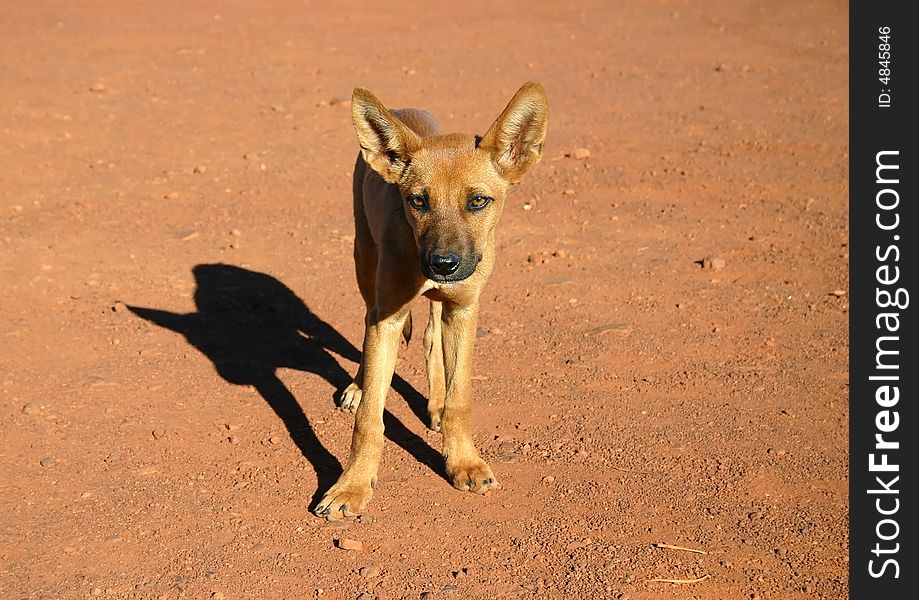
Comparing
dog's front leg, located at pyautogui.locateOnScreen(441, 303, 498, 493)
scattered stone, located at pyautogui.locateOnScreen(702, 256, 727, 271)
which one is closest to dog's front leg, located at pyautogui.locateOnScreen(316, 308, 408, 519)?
dog's front leg, located at pyautogui.locateOnScreen(441, 303, 498, 493)

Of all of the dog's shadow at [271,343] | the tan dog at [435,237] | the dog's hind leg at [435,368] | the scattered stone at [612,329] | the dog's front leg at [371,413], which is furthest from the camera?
the scattered stone at [612,329]

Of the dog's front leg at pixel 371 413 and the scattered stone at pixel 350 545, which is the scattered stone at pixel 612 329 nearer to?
the dog's front leg at pixel 371 413

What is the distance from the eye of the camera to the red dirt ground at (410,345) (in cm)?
483

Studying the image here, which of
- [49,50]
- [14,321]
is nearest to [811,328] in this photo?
[14,321]

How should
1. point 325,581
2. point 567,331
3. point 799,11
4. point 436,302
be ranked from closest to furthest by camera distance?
point 325,581, point 436,302, point 567,331, point 799,11

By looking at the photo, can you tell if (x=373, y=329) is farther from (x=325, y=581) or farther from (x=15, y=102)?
(x=15, y=102)

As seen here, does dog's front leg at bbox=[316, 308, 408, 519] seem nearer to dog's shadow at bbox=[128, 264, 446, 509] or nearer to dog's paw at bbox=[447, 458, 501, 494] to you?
dog's shadow at bbox=[128, 264, 446, 509]

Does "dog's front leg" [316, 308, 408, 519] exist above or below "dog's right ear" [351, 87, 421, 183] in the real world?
below

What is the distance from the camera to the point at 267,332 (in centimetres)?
727

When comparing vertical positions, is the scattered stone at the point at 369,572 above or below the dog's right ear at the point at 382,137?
below

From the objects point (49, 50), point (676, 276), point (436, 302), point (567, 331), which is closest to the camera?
point (436, 302)

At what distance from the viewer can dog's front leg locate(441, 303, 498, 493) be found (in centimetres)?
540

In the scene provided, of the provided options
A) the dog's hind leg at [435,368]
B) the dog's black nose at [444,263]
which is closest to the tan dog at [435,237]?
the dog's black nose at [444,263]
